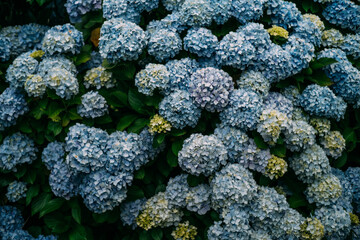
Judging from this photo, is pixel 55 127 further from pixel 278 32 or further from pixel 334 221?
pixel 334 221

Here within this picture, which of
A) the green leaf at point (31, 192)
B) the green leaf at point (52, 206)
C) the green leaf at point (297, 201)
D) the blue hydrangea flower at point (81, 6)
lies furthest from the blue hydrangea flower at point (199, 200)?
the blue hydrangea flower at point (81, 6)

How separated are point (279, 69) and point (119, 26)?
1.42 meters

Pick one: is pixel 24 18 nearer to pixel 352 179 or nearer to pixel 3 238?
pixel 3 238

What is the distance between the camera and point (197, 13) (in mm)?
3262

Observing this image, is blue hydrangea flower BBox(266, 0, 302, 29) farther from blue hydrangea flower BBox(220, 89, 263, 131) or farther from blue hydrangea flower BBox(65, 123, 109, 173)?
blue hydrangea flower BBox(65, 123, 109, 173)

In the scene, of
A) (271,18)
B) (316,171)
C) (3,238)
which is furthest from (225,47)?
(3,238)

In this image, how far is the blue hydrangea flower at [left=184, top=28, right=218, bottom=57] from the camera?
127 inches

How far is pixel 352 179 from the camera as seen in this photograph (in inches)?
143

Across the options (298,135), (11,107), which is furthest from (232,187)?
(11,107)

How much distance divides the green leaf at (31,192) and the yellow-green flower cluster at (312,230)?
7.68 feet

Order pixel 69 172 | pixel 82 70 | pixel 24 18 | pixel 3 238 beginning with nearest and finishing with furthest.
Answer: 1. pixel 69 172
2. pixel 3 238
3. pixel 82 70
4. pixel 24 18

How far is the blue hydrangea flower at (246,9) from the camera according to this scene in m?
3.37

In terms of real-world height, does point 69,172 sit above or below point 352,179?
above

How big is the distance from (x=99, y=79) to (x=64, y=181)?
93cm
